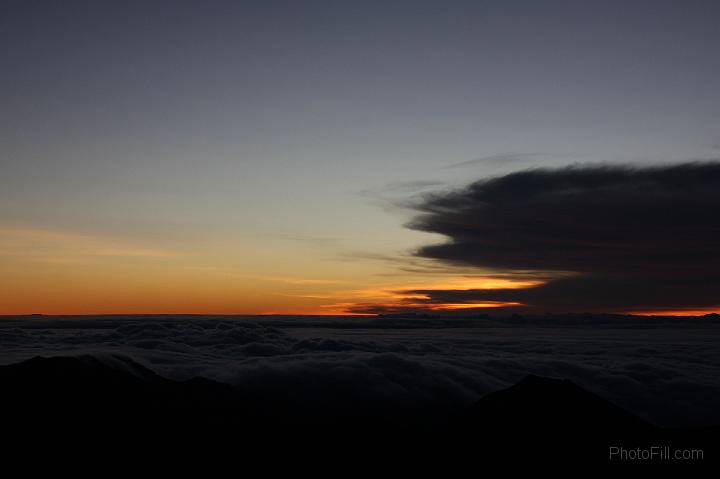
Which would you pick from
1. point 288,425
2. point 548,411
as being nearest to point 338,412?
point 288,425

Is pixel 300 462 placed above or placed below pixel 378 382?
below

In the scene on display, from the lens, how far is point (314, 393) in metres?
22.0

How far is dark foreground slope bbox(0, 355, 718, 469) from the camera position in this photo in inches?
731

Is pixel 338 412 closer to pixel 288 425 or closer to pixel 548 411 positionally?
pixel 288 425

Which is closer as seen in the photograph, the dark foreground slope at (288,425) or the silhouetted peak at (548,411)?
the dark foreground slope at (288,425)

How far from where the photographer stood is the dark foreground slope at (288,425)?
1856cm

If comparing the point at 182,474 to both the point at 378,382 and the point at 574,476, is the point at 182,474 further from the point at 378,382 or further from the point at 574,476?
the point at 574,476

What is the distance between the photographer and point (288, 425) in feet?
65.0

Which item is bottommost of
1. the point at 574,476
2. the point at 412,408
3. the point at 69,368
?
the point at 574,476

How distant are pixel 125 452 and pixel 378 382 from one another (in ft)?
35.1

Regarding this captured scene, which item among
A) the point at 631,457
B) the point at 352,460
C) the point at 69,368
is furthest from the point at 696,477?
the point at 69,368

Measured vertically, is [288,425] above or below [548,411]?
below

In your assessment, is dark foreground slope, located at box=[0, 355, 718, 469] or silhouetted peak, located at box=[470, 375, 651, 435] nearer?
dark foreground slope, located at box=[0, 355, 718, 469]

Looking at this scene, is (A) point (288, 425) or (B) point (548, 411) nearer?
(A) point (288, 425)
